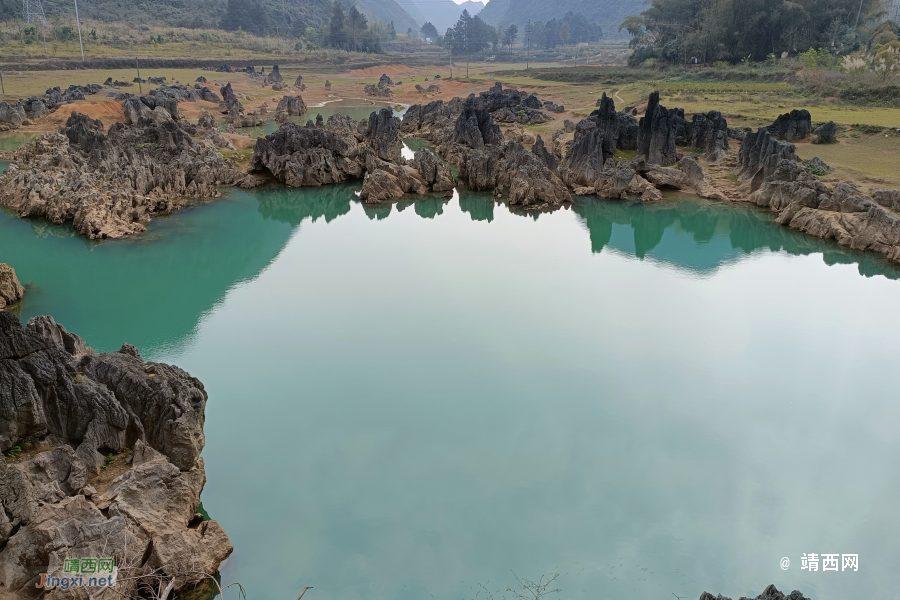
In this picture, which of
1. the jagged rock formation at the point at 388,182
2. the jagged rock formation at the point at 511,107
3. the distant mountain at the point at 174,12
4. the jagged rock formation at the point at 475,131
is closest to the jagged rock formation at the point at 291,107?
the jagged rock formation at the point at 511,107

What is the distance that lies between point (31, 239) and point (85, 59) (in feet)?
203

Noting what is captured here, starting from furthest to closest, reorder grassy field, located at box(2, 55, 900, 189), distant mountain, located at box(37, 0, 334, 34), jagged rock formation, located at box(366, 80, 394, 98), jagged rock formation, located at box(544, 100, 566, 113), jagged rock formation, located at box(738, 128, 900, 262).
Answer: distant mountain, located at box(37, 0, 334, 34), jagged rock formation, located at box(366, 80, 394, 98), jagged rock formation, located at box(544, 100, 566, 113), grassy field, located at box(2, 55, 900, 189), jagged rock formation, located at box(738, 128, 900, 262)

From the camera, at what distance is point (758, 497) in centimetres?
1152

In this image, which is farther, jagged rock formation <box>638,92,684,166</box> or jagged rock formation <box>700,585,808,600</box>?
jagged rock formation <box>638,92,684,166</box>

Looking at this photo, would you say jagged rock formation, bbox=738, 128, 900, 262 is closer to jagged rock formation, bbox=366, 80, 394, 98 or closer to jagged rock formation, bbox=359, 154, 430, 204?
jagged rock formation, bbox=359, 154, 430, 204

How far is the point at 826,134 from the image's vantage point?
122ft

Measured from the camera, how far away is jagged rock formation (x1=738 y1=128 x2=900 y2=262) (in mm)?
22797

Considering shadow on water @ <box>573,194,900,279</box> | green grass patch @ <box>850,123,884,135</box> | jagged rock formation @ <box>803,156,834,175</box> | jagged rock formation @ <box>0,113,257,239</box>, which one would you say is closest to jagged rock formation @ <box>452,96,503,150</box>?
shadow on water @ <box>573,194,900,279</box>

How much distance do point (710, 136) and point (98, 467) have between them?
33819 millimetres

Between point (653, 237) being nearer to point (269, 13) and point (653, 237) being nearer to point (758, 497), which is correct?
point (758, 497)

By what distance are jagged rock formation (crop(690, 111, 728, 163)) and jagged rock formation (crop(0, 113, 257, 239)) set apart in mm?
22812

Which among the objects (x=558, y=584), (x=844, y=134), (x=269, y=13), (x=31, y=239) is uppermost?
(x=269, y=13)

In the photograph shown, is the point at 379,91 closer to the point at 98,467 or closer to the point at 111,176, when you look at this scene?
the point at 111,176

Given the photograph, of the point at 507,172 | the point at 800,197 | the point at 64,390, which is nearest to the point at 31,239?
the point at 64,390
